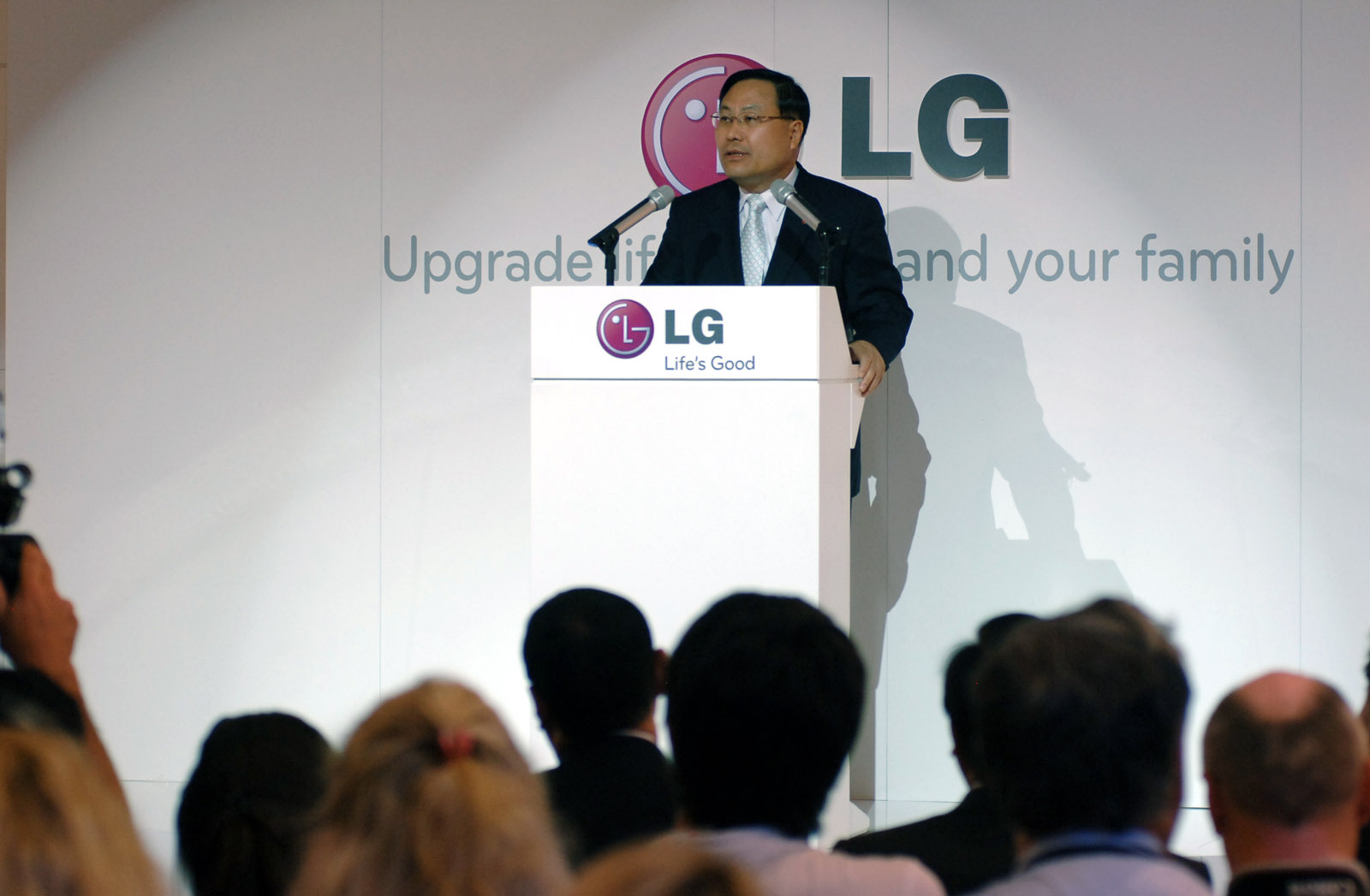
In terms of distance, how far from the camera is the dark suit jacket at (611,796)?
198 cm

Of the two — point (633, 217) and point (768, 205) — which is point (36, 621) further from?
point (768, 205)

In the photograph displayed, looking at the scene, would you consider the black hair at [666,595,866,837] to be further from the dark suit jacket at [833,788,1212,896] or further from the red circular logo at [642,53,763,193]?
the red circular logo at [642,53,763,193]

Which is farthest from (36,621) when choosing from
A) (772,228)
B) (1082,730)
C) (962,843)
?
(772,228)

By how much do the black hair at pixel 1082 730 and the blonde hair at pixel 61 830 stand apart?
77 centimetres

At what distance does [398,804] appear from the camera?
49.7 inches

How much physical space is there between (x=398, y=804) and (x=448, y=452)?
419 cm

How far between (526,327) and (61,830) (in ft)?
14.2

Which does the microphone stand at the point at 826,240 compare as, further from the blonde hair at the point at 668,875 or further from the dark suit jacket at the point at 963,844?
the blonde hair at the point at 668,875

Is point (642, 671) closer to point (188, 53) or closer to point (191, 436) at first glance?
point (191, 436)

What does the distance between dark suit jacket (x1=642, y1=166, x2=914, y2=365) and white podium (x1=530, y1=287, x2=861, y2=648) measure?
81 centimetres

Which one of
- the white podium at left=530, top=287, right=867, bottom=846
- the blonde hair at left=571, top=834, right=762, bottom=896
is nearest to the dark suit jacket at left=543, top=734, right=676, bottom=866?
the blonde hair at left=571, top=834, right=762, bottom=896

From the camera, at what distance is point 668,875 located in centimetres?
93

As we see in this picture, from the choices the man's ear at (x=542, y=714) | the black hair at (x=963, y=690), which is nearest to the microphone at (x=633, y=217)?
the man's ear at (x=542, y=714)

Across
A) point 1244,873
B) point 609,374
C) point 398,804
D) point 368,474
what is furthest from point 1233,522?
point 398,804
